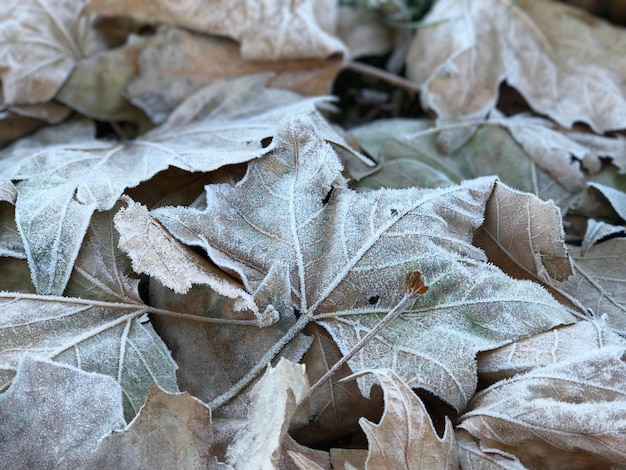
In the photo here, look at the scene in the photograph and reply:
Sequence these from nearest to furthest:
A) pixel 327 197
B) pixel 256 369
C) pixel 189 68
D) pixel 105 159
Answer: pixel 256 369
pixel 327 197
pixel 105 159
pixel 189 68

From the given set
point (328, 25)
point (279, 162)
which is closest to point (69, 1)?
point (328, 25)

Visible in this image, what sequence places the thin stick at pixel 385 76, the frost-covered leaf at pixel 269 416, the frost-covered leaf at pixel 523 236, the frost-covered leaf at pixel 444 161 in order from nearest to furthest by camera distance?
the frost-covered leaf at pixel 269 416 → the frost-covered leaf at pixel 523 236 → the frost-covered leaf at pixel 444 161 → the thin stick at pixel 385 76

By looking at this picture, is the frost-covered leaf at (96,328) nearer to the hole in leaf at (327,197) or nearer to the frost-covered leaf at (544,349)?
the hole in leaf at (327,197)

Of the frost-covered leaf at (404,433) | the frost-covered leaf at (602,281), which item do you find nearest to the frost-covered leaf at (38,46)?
the frost-covered leaf at (404,433)

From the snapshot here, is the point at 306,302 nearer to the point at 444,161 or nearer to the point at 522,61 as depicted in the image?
the point at 444,161

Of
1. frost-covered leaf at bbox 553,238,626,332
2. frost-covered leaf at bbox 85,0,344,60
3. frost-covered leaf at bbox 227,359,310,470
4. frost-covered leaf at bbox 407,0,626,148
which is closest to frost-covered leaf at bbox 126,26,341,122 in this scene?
frost-covered leaf at bbox 85,0,344,60

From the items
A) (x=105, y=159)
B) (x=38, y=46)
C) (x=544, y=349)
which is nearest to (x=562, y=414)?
(x=544, y=349)
